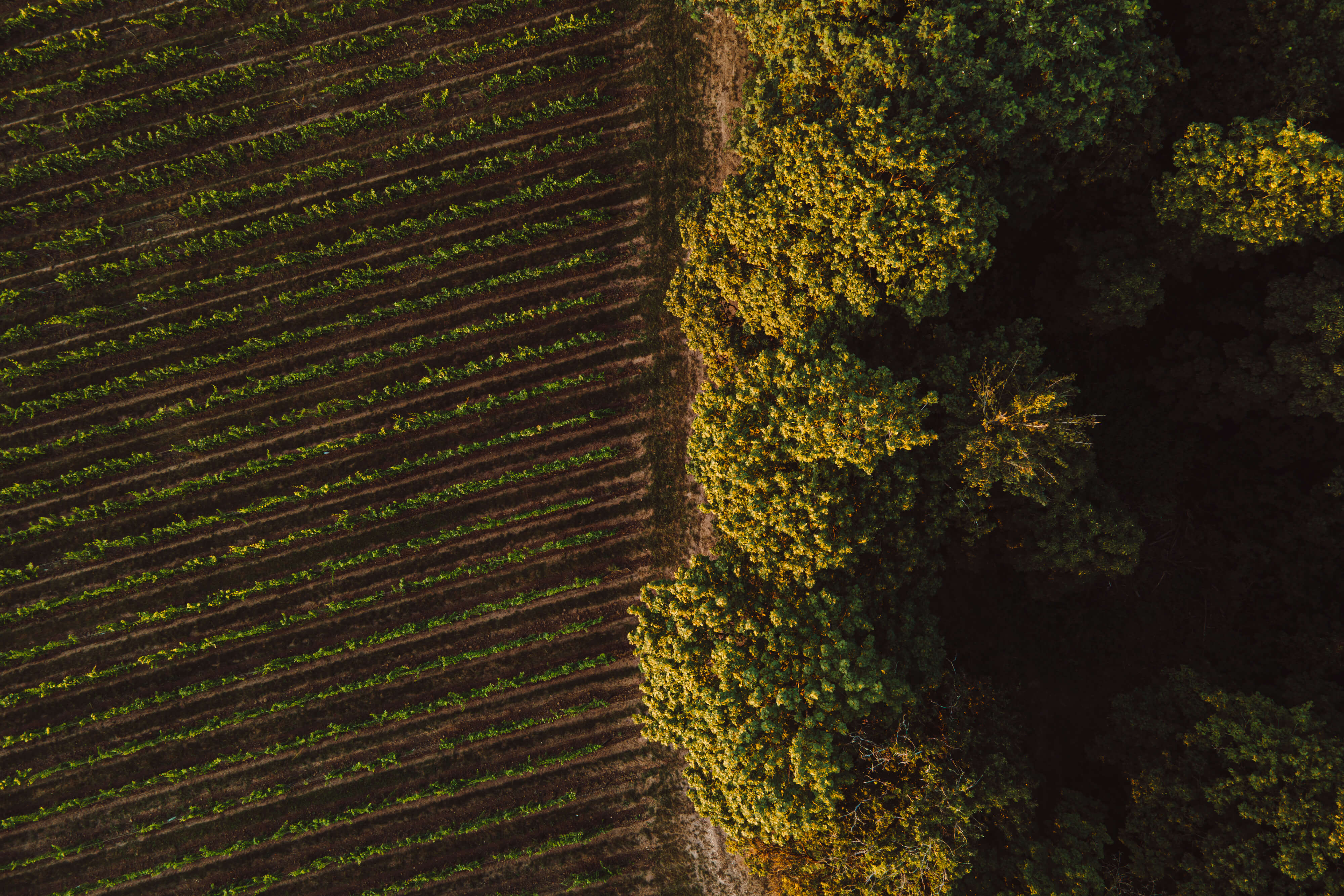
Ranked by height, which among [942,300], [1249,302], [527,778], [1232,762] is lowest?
[527,778]

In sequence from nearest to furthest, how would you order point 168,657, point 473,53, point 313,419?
point 473,53, point 168,657, point 313,419

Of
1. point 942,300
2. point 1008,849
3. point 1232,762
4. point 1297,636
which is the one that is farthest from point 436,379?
point 1297,636

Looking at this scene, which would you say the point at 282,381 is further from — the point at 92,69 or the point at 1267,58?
the point at 1267,58

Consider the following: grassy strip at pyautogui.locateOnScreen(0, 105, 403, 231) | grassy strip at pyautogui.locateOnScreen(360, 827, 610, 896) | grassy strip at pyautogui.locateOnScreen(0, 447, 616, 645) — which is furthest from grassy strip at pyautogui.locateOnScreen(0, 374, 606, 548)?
grassy strip at pyautogui.locateOnScreen(360, 827, 610, 896)

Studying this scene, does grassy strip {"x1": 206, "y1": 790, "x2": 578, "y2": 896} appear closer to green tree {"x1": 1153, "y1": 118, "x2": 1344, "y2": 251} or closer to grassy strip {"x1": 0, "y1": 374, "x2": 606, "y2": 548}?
grassy strip {"x1": 0, "y1": 374, "x2": 606, "y2": 548}

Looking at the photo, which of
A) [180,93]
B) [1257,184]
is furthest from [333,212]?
[1257,184]

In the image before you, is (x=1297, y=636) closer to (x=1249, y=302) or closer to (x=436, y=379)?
(x=1249, y=302)
